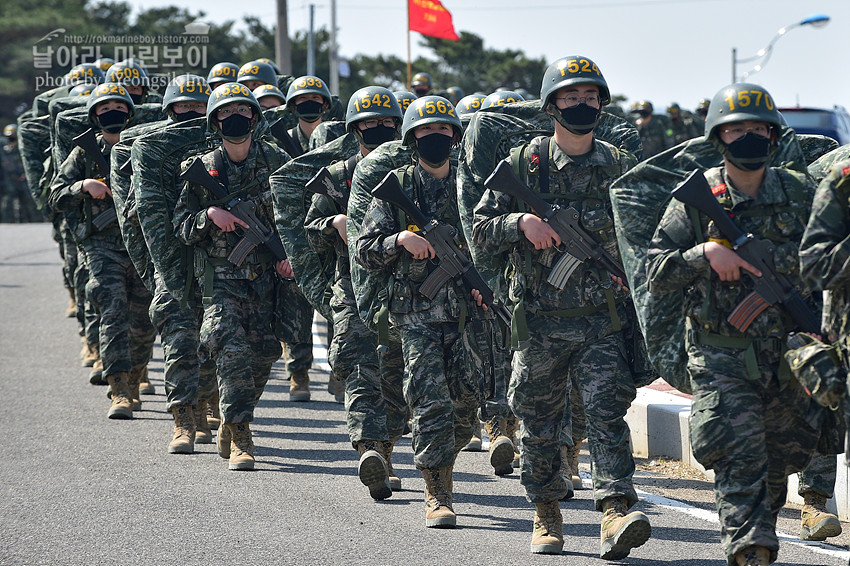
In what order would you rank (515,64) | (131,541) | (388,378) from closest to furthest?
(131,541)
(388,378)
(515,64)

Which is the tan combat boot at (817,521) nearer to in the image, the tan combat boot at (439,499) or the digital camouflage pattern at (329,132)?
the tan combat boot at (439,499)

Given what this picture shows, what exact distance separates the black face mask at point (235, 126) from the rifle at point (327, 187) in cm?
72

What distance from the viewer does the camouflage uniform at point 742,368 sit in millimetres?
5547

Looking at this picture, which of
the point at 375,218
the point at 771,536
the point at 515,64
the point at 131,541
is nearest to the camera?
the point at 771,536

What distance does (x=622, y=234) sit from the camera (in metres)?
6.15

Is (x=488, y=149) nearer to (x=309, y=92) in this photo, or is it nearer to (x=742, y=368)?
(x=742, y=368)

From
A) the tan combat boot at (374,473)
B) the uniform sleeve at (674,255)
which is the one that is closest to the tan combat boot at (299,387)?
the tan combat boot at (374,473)

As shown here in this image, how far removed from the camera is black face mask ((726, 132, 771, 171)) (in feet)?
18.5

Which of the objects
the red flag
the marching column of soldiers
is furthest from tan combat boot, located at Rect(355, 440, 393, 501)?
the red flag

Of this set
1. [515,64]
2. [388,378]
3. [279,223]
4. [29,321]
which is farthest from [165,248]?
[515,64]

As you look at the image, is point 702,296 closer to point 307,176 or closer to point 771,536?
point 771,536

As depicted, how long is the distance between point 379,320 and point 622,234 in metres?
1.80

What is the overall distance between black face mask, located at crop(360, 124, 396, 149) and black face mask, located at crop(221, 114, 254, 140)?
89 centimetres

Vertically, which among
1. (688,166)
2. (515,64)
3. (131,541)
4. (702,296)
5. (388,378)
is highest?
(515,64)
